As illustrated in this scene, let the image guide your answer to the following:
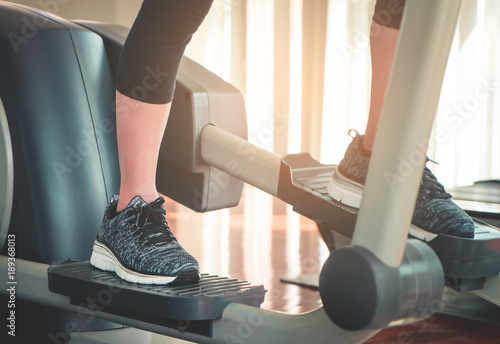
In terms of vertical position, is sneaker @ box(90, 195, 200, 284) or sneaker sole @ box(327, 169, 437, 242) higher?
sneaker sole @ box(327, 169, 437, 242)

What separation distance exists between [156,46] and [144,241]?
0.96ft

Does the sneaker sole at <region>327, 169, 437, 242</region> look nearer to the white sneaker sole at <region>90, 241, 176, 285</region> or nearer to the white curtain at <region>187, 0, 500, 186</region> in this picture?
the white sneaker sole at <region>90, 241, 176, 285</region>

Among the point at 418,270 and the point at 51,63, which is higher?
the point at 51,63

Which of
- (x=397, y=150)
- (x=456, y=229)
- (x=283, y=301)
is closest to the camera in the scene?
(x=397, y=150)

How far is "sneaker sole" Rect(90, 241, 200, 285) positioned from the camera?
858mm

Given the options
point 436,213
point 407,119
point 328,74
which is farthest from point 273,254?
point 328,74

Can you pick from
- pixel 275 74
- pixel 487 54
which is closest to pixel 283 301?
pixel 487 54

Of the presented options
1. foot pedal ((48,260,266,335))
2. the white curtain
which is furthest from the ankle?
the white curtain

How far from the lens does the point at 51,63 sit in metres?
1.10

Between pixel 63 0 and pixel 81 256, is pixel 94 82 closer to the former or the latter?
pixel 81 256

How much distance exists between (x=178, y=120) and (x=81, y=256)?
1.11 feet

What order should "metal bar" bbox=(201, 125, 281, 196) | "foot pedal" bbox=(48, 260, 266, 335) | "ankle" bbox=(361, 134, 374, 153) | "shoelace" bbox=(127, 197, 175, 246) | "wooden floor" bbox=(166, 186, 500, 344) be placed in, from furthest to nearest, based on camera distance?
"wooden floor" bbox=(166, 186, 500, 344)
"metal bar" bbox=(201, 125, 281, 196)
"ankle" bbox=(361, 134, 374, 153)
"shoelace" bbox=(127, 197, 175, 246)
"foot pedal" bbox=(48, 260, 266, 335)

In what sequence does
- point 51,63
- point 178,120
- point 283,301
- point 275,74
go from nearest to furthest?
point 51,63 → point 178,120 → point 283,301 → point 275,74

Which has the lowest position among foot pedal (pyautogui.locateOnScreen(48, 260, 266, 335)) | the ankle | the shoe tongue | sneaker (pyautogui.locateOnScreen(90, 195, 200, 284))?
foot pedal (pyautogui.locateOnScreen(48, 260, 266, 335))
